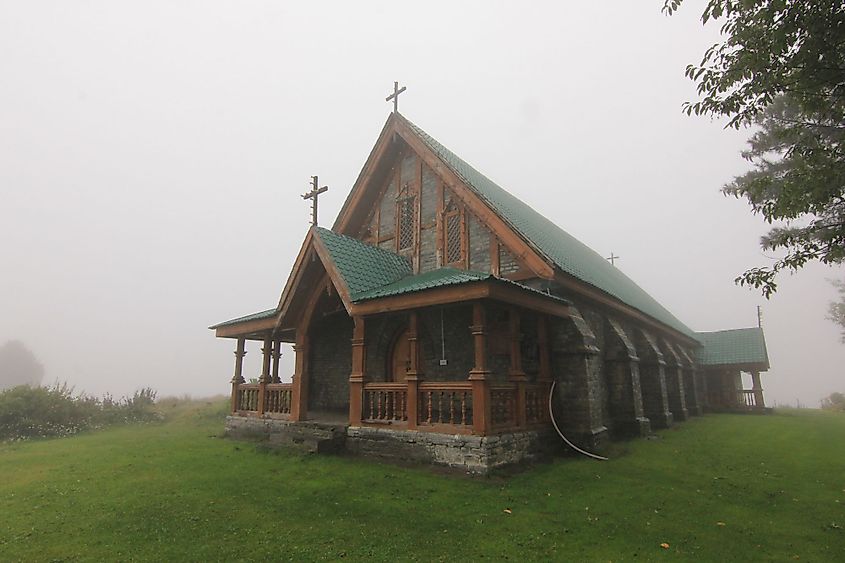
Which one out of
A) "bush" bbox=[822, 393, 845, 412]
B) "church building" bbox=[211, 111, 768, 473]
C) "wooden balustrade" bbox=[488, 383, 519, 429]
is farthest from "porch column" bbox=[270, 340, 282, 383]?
"bush" bbox=[822, 393, 845, 412]

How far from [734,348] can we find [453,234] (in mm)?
24744

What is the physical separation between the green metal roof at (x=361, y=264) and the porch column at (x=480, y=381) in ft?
10.4

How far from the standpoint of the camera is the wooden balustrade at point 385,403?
11.2m

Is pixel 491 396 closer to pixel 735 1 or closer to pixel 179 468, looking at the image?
pixel 179 468

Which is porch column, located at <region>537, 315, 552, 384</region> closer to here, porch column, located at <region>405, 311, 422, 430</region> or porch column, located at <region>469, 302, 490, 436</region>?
porch column, located at <region>469, 302, 490, 436</region>

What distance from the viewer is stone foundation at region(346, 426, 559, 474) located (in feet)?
31.1

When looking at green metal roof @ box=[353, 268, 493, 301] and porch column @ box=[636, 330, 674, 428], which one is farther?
porch column @ box=[636, 330, 674, 428]

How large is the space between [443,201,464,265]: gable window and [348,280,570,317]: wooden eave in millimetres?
3441

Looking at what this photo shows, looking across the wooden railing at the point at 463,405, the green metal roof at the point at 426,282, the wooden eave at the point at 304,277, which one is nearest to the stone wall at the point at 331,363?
the wooden eave at the point at 304,277

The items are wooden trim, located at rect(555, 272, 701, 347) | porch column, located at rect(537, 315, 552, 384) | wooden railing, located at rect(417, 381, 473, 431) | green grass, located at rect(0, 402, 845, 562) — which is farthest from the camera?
wooden trim, located at rect(555, 272, 701, 347)

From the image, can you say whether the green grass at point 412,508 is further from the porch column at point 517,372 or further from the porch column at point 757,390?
the porch column at point 757,390

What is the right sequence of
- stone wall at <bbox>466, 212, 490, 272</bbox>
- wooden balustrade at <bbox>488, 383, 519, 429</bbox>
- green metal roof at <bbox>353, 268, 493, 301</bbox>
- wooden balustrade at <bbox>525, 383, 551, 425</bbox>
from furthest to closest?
stone wall at <bbox>466, 212, 490, 272</bbox> → wooden balustrade at <bbox>525, 383, 551, 425</bbox> → wooden balustrade at <bbox>488, 383, 519, 429</bbox> → green metal roof at <bbox>353, 268, 493, 301</bbox>

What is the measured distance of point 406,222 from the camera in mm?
16297

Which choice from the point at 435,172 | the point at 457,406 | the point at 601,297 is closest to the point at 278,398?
the point at 457,406
